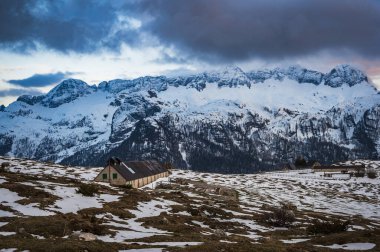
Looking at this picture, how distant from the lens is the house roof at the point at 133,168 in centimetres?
10188

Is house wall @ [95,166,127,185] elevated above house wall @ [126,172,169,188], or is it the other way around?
house wall @ [95,166,127,185]

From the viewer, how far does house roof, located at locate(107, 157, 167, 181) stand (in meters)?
102

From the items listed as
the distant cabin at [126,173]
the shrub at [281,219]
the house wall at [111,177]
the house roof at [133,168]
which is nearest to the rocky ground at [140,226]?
the shrub at [281,219]

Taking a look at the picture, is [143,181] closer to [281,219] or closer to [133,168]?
[133,168]

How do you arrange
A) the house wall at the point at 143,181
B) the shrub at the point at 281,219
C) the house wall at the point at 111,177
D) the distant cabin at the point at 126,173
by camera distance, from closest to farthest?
the shrub at the point at 281,219, the house wall at the point at 111,177, the distant cabin at the point at 126,173, the house wall at the point at 143,181

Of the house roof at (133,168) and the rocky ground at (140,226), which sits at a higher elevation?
the house roof at (133,168)

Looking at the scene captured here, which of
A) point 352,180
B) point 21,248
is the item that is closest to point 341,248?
point 21,248

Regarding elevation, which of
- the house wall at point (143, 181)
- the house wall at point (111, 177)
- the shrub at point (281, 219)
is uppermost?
the house wall at point (111, 177)

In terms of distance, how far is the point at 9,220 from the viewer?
3909 centimetres

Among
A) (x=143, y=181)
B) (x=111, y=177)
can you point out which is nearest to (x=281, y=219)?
(x=111, y=177)

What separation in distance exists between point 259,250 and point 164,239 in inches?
351

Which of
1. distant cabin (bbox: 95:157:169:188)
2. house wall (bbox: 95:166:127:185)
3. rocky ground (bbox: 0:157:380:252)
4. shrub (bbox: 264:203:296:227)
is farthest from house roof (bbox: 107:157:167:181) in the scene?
shrub (bbox: 264:203:296:227)

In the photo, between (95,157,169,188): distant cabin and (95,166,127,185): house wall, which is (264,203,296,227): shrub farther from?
(95,166,127,185): house wall

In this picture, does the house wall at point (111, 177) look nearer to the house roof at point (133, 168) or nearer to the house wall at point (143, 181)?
the house roof at point (133, 168)
